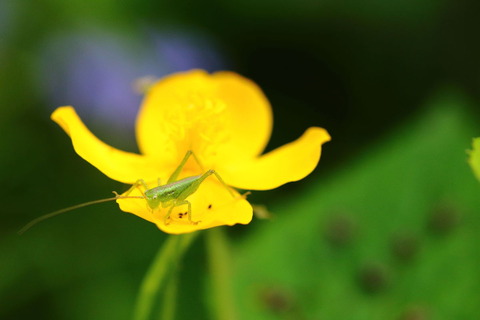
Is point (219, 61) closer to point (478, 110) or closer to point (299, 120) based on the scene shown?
point (299, 120)

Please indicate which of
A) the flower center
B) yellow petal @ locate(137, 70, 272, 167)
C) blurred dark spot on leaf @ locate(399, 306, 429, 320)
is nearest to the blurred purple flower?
yellow petal @ locate(137, 70, 272, 167)

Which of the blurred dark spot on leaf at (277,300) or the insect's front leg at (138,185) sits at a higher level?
the insect's front leg at (138,185)

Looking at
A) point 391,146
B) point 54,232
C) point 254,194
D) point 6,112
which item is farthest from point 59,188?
point 391,146

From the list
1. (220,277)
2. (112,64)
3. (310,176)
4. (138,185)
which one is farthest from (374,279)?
(112,64)

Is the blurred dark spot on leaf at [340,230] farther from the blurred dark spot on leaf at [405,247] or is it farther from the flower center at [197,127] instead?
the flower center at [197,127]

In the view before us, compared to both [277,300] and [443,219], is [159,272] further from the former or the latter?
[443,219]

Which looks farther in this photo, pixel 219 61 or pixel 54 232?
pixel 219 61

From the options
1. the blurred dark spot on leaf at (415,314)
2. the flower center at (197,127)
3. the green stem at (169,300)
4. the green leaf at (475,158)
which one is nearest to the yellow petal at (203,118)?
the flower center at (197,127)
